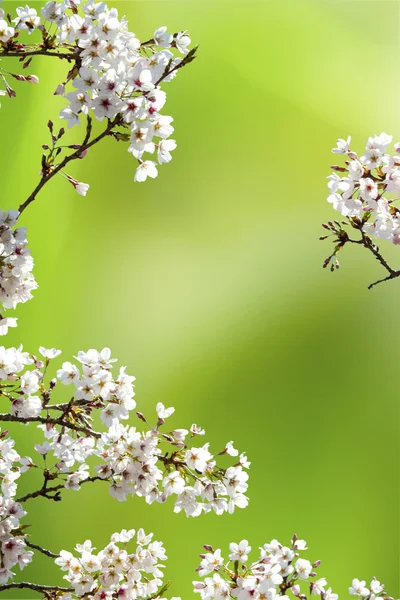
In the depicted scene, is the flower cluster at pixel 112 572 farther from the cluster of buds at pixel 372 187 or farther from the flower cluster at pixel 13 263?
the cluster of buds at pixel 372 187

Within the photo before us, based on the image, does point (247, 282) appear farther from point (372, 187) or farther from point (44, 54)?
point (44, 54)

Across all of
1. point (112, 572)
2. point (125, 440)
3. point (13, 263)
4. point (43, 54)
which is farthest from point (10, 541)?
point (43, 54)

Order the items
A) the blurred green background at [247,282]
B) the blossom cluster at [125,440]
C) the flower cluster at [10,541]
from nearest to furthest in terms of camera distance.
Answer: the blossom cluster at [125,440]
the flower cluster at [10,541]
the blurred green background at [247,282]

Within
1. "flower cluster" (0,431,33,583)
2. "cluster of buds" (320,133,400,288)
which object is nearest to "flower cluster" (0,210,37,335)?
"flower cluster" (0,431,33,583)

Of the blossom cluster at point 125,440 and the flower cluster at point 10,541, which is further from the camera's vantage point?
the flower cluster at point 10,541

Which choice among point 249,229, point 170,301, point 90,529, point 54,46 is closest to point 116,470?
point 54,46

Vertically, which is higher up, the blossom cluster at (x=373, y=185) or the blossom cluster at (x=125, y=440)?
the blossom cluster at (x=373, y=185)

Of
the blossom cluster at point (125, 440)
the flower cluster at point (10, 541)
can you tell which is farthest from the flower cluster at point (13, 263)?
the flower cluster at point (10, 541)

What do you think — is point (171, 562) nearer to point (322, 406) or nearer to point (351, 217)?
point (322, 406)
